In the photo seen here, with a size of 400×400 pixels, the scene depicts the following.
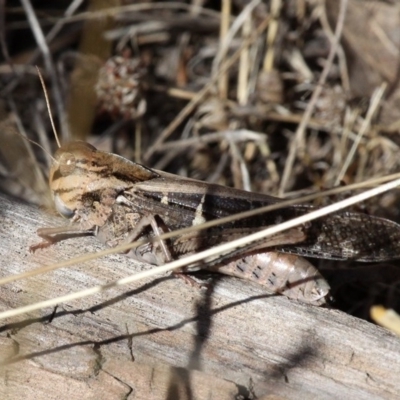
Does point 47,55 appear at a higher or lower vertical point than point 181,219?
higher

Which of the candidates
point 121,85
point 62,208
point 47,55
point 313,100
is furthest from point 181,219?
point 47,55

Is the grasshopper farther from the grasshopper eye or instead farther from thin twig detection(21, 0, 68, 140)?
thin twig detection(21, 0, 68, 140)

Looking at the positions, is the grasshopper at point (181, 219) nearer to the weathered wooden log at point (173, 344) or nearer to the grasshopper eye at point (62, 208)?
the grasshopper eye at point (62, 208)

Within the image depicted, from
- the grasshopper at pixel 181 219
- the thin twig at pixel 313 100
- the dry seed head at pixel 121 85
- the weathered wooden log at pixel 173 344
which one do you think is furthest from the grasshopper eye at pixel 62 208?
the thin twig at pixel 313 100

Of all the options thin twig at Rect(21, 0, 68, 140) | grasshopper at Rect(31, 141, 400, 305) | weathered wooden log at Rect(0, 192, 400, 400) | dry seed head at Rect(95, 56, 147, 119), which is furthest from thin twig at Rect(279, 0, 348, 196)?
weathered wooden log at Rect(0, 192, 400, 400)

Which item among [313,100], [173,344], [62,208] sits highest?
[313,100]

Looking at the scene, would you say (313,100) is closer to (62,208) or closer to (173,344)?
(62,208)

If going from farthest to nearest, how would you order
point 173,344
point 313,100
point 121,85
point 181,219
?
point 313,100, point 121,85, point 181,219, point 173,344

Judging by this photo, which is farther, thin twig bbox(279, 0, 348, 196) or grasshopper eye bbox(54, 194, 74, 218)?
thin twig bbox(279, 0, 348, 196)
